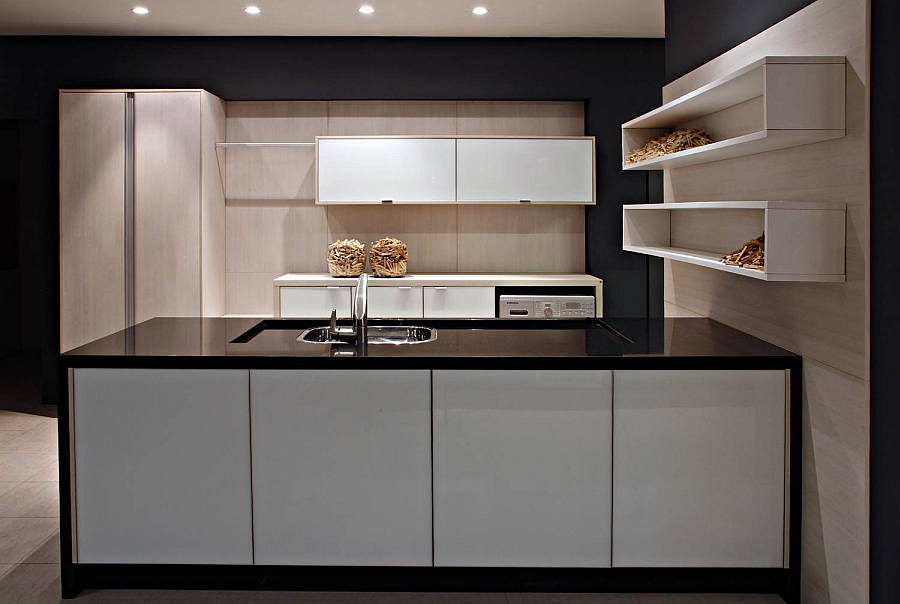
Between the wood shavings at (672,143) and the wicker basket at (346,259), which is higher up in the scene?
the wood shavings at (672,143)

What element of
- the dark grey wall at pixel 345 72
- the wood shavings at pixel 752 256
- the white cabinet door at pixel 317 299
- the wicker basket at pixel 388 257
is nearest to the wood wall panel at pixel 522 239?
the dark grey wall at pixel 345 72

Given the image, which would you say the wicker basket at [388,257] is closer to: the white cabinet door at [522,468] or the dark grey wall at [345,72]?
the dark grey wall at [345,72]

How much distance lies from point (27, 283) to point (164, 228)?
2624 millimetres

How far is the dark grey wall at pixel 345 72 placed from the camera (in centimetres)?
546

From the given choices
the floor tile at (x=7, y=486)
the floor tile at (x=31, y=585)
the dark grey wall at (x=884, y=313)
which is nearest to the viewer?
the dark grey wall at (x=884, y=313)

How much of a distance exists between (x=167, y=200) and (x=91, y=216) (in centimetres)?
51

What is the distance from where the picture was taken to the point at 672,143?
128 inches

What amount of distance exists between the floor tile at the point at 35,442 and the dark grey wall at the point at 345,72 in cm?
116

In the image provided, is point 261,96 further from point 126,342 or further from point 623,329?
point 623,329

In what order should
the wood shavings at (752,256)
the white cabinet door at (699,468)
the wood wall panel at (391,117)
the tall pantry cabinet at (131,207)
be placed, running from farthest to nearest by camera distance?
the wood wall panel at (391,117) → the tall pantry cabinet at (131,207) → the white cabinet door at (699,468) → the wood shavings at (752,256)

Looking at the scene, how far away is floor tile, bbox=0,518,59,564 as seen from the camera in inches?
122

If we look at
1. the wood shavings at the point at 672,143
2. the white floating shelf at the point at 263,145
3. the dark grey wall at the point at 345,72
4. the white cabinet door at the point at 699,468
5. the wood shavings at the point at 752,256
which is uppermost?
the dark grey wall at the point at 345,72

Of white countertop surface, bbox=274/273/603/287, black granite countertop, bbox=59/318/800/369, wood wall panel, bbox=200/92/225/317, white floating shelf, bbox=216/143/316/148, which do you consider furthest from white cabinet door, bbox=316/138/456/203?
black granite countertop, bbox=59/318/800/369

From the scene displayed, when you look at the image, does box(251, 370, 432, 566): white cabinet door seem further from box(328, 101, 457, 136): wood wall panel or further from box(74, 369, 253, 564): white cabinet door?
box(328, 101, 457, 136): wood wall panel
